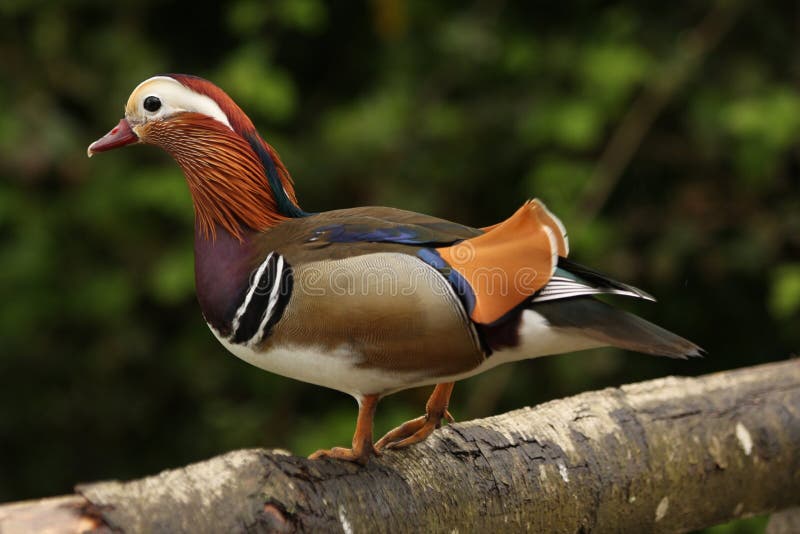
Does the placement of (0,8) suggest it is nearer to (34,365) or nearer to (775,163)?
(34,365)

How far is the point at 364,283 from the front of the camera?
1.30 metres

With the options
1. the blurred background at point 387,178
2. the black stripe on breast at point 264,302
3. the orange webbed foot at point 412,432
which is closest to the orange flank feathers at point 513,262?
the black stripe on breast at point 264,302

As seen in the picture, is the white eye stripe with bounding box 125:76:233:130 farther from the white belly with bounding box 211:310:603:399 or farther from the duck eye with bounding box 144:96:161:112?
the white belly with bounding box 211:310:603:399

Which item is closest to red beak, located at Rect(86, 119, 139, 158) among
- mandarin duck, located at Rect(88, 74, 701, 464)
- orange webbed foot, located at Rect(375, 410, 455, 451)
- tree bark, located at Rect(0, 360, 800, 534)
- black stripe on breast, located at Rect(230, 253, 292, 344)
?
mandarin duck, located at Rect(88, 74, 701, 464)

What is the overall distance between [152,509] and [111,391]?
6.80ft

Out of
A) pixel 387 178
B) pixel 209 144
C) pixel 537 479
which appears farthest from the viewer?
pixel 387 178

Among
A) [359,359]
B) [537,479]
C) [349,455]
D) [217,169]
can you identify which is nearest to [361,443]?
[349,455]

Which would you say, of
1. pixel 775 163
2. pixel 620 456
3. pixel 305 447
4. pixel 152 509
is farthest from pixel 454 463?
pixel 775 163

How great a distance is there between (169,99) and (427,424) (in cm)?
63

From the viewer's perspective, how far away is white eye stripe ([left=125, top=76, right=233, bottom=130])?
1.39 meters

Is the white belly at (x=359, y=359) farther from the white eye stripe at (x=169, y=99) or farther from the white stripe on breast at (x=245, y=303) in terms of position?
the white eye stripe at (x=169, y=99)

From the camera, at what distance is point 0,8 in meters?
2.88

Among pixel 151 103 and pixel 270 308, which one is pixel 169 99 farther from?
pixel 270 308

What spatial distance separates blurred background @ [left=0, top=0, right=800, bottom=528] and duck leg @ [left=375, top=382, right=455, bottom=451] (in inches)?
45.3
